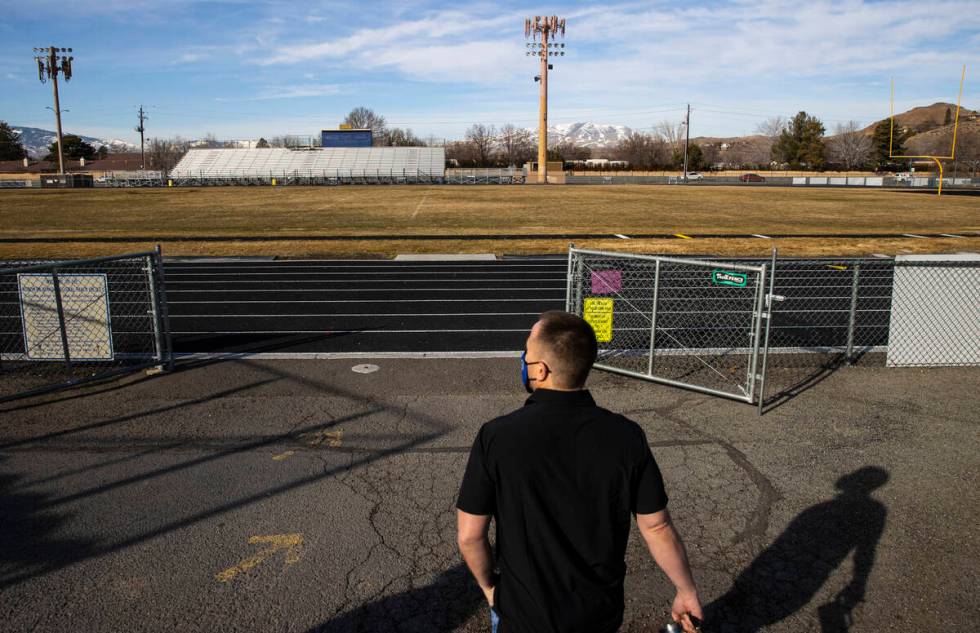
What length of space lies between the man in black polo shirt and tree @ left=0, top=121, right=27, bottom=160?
157 metres

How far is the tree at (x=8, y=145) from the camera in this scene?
129m

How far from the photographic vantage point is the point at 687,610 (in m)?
2.73

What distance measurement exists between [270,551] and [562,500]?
3.07 m

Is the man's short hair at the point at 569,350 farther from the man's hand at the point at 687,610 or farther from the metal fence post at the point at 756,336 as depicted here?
the metal fence post at the point at 756,336

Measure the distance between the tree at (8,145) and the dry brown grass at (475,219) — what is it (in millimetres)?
95183

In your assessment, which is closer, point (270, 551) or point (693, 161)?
point (270, 551)

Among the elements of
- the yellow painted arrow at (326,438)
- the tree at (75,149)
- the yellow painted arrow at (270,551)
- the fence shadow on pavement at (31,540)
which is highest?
the tree at (75,149)

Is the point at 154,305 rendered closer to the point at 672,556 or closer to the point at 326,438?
the point at 326,438

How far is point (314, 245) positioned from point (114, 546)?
784 inches

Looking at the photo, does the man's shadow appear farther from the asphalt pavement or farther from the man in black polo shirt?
the man in black polo shirt

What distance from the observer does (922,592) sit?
4.42 meters

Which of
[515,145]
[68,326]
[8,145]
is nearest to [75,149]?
[8,145]

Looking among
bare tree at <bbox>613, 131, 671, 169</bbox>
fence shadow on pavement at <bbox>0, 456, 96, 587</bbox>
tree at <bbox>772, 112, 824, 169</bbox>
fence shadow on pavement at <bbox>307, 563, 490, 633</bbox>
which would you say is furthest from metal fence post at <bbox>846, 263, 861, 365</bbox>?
bare tree at <bbox>613, 131, 671, 169</bbox>

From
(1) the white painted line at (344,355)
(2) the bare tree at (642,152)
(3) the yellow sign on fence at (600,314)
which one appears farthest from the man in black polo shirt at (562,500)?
(2) the bare tree at (642,152)
